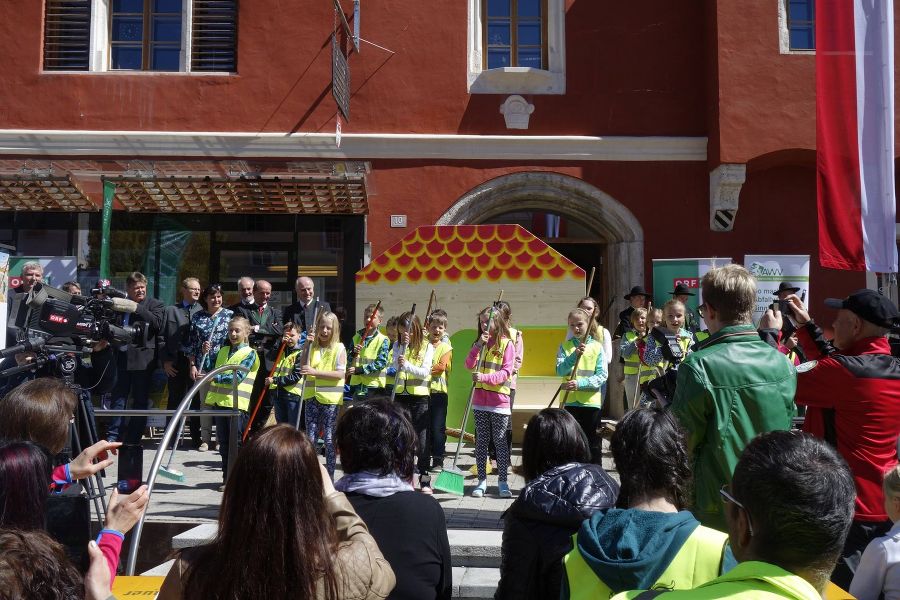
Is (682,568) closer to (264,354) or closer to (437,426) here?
(437,426)

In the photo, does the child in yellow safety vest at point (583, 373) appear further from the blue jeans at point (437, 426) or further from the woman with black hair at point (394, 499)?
the woman with black hair at point (394, 499)

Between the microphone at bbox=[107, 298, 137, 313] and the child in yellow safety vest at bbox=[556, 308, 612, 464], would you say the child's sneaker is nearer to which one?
the child in yellow safety vest at bbox=[556, 308, 612, 464]

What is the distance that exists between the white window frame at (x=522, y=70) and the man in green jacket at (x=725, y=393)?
30.2 feet

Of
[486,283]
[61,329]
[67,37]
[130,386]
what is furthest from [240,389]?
[67,37]

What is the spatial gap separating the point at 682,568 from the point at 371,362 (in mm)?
6580

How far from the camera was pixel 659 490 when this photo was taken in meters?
2.59

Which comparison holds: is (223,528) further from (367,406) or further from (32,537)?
(367,406)

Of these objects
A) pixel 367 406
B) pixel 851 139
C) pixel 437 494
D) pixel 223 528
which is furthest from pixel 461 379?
pixel 223 528

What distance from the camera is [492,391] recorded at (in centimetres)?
792

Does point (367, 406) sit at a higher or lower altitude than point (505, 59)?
lower

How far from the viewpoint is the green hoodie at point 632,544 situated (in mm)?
2297

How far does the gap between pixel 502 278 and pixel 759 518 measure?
893 centimetres

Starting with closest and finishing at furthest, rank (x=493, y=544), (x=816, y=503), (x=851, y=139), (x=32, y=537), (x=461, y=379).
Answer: (x=816, y=503), (x=32, y=537), (x=493, y=544), (x=851, y=139), (x=461, y=379)

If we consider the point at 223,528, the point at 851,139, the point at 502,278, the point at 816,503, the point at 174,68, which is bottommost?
the point at 223,528
